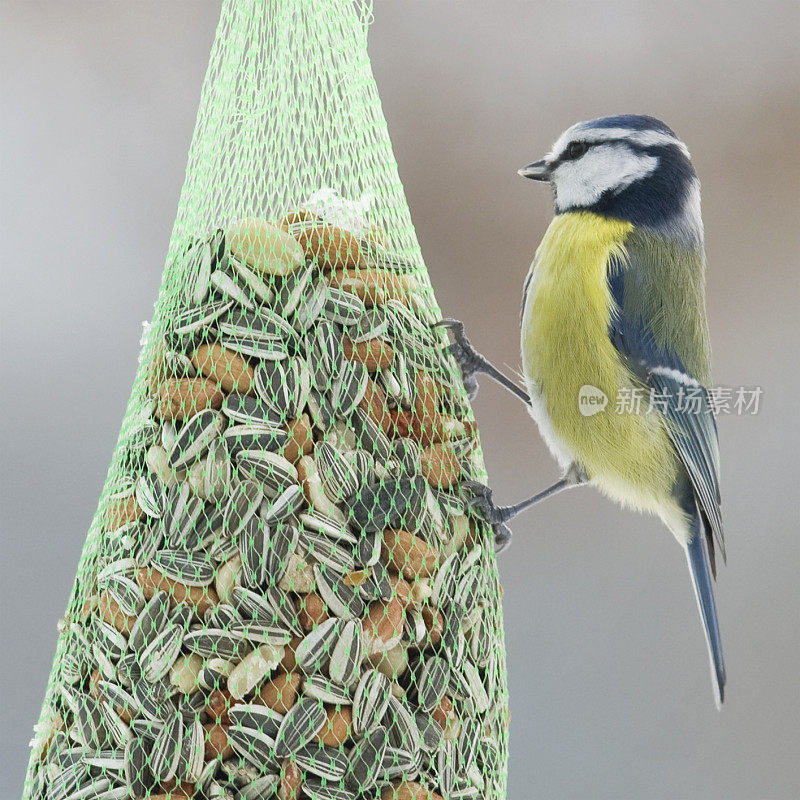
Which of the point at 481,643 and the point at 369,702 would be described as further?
the point at 481,643

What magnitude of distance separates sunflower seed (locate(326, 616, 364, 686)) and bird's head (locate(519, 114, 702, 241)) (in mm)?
724

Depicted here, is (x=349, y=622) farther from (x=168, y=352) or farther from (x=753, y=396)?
(x=753, y=396)

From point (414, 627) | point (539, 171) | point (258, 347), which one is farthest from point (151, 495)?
point (539, 171)

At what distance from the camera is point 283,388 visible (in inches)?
36.3

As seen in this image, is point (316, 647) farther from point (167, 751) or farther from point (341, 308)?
point (341, 308)

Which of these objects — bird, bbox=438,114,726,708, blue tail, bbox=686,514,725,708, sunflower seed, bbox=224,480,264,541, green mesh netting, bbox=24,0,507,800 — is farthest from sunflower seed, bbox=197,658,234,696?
blue tail, bbox=686,514,725,708

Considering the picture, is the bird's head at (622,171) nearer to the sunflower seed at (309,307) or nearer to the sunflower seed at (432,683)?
the sunflower seed at (309,307)

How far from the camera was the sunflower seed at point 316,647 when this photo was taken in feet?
2.84

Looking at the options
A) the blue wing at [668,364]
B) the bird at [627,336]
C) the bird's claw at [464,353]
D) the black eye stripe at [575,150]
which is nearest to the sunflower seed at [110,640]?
the bird's claw at [464,353]

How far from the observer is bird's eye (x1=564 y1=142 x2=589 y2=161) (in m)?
1.34

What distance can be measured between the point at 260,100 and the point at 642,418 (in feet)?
2.11

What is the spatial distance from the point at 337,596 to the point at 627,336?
24.3 inches

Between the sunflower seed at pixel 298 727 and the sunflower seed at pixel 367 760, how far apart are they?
42mm

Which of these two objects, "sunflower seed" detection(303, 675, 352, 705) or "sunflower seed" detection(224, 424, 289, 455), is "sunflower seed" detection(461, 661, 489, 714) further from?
"sunflower seed" detection(224, 424, 289, 455)
